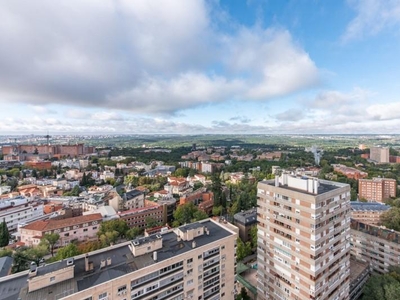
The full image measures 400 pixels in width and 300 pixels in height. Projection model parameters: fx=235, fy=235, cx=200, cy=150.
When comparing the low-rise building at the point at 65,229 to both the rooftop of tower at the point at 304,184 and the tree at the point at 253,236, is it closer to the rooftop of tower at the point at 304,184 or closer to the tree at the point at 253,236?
the tree at the point at 253,236

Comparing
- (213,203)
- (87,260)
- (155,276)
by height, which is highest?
(87,260)

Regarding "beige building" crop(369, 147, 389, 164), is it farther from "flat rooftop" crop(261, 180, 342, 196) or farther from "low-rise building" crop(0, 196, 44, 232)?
"low-rise building" crop(0, 196, 44, 232)

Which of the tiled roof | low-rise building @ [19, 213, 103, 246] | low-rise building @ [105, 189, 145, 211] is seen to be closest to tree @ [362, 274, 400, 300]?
low-rise building @ [19, 213, 103, 246]

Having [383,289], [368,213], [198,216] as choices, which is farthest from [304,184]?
[368,213]

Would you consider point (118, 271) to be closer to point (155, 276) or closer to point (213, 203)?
point (155, 276)

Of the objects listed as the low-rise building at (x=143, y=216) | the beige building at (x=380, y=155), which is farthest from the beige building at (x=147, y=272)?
the beige building at (x=380, y=155)

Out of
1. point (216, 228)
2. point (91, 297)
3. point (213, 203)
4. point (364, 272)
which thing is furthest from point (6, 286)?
point (213, 203)
